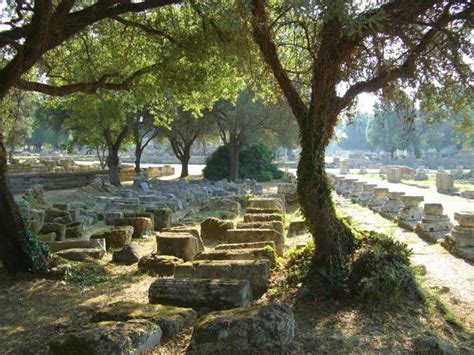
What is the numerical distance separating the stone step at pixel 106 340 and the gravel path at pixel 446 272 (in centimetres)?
423

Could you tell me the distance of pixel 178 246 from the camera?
8.09 metres

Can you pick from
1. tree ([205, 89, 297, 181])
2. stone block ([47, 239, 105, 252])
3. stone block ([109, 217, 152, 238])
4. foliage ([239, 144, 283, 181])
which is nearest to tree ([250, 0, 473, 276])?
stone block ([47, 239, 105, 252])

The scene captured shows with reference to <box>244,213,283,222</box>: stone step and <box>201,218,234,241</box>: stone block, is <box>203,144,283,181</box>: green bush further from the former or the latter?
<box>244,213,283,222</box>: stone step

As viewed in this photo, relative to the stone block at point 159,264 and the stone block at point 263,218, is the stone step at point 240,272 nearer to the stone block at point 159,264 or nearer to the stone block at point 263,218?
the stone block at point 159,264

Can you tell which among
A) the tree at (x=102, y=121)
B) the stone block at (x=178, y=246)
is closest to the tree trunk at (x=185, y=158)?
the tree at (x=102, y=121)

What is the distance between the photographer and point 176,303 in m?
5.27

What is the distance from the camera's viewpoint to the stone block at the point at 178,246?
8.08 meters

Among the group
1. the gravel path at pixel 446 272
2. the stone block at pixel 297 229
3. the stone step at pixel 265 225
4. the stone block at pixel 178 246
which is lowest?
the gravel path at pixel 446 272

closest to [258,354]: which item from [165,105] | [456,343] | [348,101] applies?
[456,343]

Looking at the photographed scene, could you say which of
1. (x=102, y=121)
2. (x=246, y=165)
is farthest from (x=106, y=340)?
(x=246, y=165)

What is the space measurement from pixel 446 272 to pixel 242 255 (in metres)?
4.59

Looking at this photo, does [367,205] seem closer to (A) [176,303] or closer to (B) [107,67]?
(B) [107,67]

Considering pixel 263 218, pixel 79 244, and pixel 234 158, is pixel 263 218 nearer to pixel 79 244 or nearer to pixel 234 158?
pixel 79 244

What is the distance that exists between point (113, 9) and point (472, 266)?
335 inches
